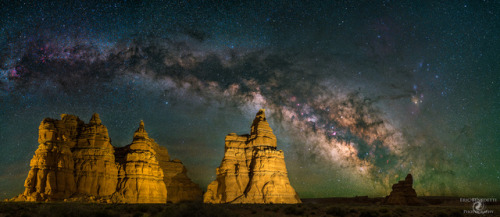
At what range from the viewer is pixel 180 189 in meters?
72.4

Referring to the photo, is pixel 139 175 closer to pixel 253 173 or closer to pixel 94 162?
pixel 94 162

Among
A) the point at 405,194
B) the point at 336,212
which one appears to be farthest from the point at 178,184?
the point at 336,212

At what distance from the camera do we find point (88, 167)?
4641 centimetres

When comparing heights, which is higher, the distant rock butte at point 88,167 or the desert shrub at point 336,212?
the distant rock butte at point 88,167

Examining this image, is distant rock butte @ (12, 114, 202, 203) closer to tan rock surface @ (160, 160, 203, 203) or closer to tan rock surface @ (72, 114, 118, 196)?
tan rock surface @ (72, 114, 118, 196)

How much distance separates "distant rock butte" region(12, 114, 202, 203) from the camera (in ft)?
135

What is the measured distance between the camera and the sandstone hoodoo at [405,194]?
194 ft

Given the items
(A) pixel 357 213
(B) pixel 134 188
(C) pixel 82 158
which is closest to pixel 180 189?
(B) pixel 134 188

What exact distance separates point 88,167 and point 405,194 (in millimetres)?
50981

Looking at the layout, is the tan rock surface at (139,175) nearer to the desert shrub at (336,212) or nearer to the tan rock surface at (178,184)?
the tan rock surface at (178,184)

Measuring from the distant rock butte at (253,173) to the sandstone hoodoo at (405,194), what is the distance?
17312mm

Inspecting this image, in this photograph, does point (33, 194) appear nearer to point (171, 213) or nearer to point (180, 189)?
point (171, 213)

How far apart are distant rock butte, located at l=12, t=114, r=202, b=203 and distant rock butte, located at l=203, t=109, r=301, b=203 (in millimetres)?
9940

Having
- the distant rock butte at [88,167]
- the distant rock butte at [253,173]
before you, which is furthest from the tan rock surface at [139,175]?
the distant rock butte at [253,173]
